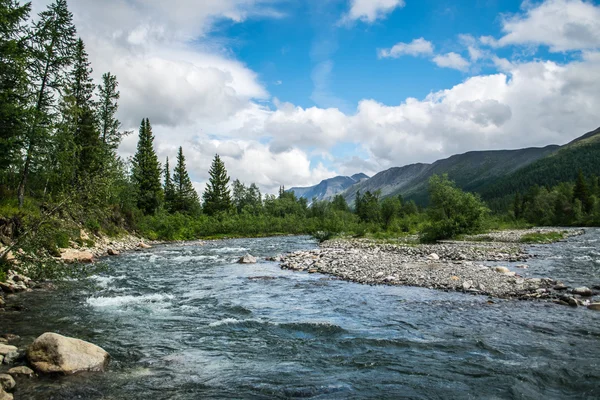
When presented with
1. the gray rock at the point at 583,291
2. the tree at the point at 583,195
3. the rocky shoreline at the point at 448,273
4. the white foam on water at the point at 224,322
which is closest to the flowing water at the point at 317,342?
the white foam on water at the point at 224,322

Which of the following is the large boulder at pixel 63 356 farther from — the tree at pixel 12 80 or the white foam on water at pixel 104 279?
the tree at pixel 12 80

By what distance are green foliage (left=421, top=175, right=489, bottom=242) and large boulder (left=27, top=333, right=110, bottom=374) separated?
36495mm

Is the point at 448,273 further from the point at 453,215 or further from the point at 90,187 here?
the point at 453,215

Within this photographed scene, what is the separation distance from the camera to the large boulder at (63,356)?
23.8 feet

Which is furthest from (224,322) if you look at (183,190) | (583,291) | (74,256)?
(183,190)

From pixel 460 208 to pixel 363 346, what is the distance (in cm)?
4057

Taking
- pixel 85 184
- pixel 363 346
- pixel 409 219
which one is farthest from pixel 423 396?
pixel 409 219

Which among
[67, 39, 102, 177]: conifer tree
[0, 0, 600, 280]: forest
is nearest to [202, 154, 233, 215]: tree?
[0, 0, 600, 280]: forest

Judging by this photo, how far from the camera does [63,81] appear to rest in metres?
24.3

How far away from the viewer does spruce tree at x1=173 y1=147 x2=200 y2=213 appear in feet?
255

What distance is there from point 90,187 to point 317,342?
8438 mm

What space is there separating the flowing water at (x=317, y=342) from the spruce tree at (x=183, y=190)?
63752 millimetres

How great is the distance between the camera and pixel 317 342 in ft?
30.4

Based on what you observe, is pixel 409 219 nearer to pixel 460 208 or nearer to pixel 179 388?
pixel 460 208
